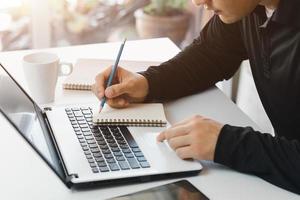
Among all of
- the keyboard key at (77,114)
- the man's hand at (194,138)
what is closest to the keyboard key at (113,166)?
the man's hand at (194,138)

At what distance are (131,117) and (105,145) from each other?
0.14m

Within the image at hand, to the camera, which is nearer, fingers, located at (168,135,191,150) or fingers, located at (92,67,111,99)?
fingers, located at (168,135,191,150)

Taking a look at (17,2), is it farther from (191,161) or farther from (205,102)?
(191,161)

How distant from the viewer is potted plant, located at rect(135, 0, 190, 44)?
3006 mm

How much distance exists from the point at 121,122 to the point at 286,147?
372mm

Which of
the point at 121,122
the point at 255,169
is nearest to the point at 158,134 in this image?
the point at 121,122

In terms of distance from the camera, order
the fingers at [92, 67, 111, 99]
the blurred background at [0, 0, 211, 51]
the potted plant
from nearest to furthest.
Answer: the fingers at [92, 67, 111, 99], the blurred background at [0, 0, 211, 51], the potted plant

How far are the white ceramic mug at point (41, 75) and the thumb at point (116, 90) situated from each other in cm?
15

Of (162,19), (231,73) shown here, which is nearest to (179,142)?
(231,73)

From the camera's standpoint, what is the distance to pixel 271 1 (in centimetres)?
114

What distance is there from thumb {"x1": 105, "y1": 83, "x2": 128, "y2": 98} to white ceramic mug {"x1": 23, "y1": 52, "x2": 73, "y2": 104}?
15cm

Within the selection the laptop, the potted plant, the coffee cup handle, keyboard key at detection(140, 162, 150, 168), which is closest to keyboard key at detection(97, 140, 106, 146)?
the laptop

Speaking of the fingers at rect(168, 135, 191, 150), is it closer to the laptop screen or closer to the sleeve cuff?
the sleeve cuff

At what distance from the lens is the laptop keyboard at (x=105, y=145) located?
3.12 ft
